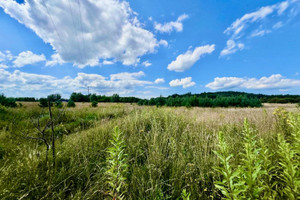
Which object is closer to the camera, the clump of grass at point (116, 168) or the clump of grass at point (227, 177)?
the clump of grass at point (227, 177)

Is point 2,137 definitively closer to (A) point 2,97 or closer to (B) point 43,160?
(B) point 43,160

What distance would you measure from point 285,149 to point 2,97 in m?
18.9

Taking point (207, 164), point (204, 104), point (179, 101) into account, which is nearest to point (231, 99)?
point (204, 104)

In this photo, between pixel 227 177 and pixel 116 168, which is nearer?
pixel 227 177

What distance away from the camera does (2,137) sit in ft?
11.8

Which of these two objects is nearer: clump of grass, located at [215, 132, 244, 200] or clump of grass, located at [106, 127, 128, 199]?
clump of grass, located at [215, 132, 244, 200]

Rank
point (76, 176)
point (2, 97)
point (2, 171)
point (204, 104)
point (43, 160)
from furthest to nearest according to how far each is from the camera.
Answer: point (204, 104), point (2, 97), point (43, 160), point (76, 176), point (2, 171)

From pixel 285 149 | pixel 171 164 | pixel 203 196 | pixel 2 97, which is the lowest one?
pixel 203 196

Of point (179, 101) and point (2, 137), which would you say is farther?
point (179, 101)

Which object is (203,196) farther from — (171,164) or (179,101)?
(179,101)

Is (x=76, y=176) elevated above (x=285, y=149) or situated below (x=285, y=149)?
below

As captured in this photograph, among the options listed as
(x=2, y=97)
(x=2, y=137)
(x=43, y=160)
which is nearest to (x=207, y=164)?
(x=43, y=160)

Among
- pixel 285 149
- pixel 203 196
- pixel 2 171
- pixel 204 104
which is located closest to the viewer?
pixel 285 149

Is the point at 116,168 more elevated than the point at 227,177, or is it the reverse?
the point at 227,177
